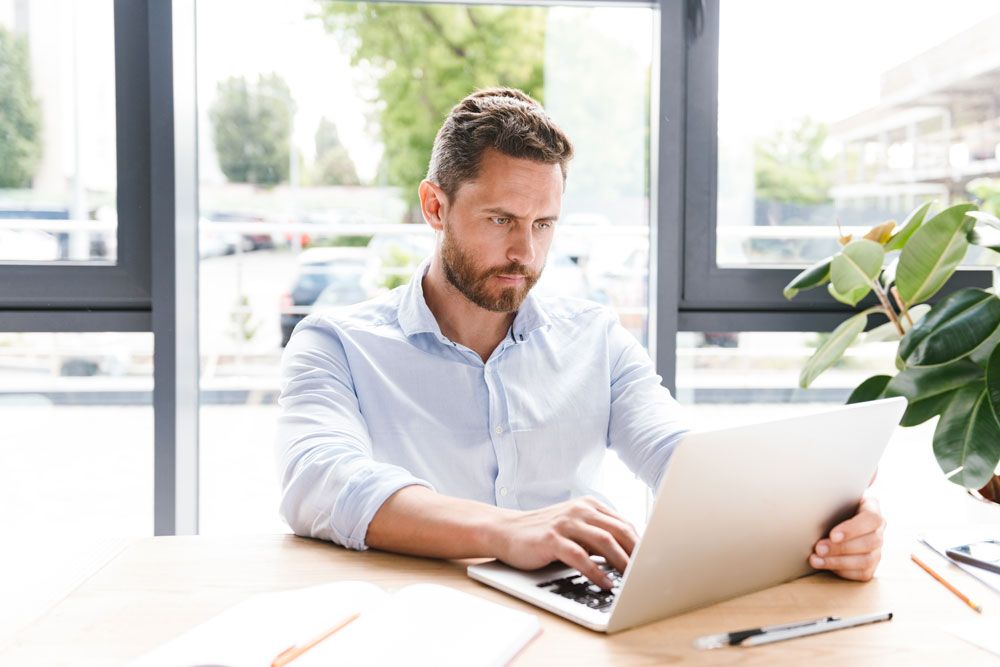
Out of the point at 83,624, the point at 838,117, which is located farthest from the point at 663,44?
the point at 83,624

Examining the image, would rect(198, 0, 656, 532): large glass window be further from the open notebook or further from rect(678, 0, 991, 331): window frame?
the open notebook

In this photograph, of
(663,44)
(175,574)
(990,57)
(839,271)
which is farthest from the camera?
(990,57)

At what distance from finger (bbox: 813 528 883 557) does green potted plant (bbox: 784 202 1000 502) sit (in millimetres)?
669

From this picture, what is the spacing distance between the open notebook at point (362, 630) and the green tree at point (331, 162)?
5.15 feet

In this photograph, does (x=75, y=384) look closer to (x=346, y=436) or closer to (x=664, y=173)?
(x=346, y=436)

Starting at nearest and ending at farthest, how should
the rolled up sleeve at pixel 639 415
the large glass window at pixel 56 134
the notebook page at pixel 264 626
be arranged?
the notebook page at pixel 264 626, the rolled up sleeve at pixel 639 415, the large glass window at pixel 56 134

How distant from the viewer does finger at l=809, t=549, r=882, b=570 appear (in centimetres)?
102

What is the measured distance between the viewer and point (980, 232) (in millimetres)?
1676

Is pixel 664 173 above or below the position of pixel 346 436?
above

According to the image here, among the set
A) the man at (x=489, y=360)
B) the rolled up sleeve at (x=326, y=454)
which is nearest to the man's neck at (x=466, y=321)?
the man at (x=489, y=360)

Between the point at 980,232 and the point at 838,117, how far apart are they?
2.36 ft

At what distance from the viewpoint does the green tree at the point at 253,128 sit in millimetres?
2240

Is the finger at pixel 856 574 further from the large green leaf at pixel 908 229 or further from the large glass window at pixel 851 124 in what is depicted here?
the large glass window at pixel 851 124

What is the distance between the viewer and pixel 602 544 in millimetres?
981
